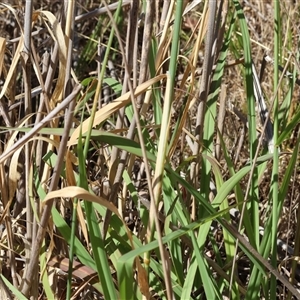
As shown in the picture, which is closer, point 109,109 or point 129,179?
point 109,109

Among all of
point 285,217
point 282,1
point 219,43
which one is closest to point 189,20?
point 282,1

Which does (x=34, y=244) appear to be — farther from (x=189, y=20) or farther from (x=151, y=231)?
(x=189, y=20)

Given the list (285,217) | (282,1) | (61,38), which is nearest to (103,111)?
(61,38)

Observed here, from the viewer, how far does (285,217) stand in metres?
1.16

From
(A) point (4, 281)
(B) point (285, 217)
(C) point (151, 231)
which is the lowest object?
(B) point (285, 217)

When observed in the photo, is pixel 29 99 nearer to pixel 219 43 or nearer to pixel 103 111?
pixel 103 111

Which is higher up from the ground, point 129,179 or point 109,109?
point 109,109

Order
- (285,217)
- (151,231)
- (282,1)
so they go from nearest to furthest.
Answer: (151,231)
(285,217)
(282,1)

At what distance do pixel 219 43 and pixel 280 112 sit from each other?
0.41 ft

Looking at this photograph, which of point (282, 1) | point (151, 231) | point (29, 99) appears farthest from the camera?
point (282, 1)

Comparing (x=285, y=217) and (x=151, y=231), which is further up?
(x=151, y=231)

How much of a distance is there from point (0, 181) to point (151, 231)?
0.23 metres

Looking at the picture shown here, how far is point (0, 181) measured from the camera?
768mm

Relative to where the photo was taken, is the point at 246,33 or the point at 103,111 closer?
the point at 103,111
